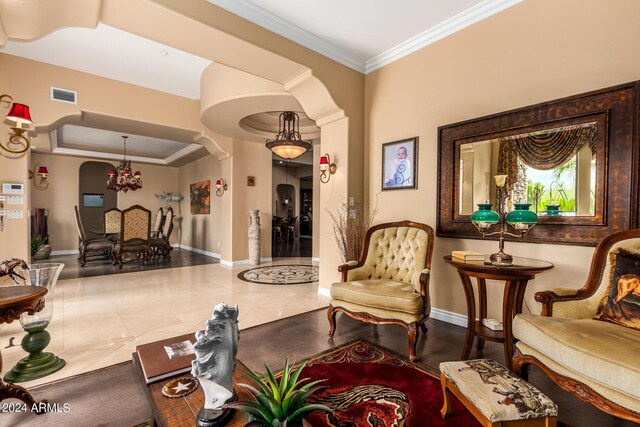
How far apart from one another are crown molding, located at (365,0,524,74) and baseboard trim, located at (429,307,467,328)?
3.23 meters

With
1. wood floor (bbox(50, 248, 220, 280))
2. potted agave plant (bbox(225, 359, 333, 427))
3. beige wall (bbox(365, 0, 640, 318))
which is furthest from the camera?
wood floor (bbox(50, 248, 220, 280))

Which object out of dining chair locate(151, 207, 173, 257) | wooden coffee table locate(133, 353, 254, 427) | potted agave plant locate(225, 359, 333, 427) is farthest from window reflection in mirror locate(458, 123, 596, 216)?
dining chair locate(151, 207, 173, 257)

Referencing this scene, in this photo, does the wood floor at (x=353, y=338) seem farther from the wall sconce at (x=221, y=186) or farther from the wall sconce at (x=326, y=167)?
the wall sconce at (x=221, y=186)

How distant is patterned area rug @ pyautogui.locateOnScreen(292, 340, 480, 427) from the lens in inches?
66.3

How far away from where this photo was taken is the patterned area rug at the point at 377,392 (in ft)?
5.53

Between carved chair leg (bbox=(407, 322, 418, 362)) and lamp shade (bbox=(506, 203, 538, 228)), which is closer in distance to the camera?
lamp shade (bbox=(506, 203, 538, 228))

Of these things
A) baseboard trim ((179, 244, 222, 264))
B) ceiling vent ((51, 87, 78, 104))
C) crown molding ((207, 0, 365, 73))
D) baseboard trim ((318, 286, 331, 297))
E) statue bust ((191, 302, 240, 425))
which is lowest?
baseboard trim ((179, 244, 222, 264))

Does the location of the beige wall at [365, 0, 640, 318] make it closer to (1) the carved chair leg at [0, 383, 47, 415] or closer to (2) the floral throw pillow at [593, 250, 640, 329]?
(2) the floral throw pillow at [593, 250, 640, 329]

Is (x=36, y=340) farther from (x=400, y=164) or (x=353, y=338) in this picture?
(x=400, y=164)

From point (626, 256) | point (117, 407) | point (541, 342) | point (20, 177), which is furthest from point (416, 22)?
point (20, 177)

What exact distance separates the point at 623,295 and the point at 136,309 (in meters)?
4.70

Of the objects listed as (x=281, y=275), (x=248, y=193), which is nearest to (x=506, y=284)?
(x=281, y=275)

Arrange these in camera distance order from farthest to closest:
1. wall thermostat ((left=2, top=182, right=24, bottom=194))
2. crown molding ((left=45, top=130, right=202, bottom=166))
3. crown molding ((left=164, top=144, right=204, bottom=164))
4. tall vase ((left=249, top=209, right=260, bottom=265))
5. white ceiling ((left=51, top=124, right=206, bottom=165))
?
1. crown molding ((left=164, top=144, right=204, bottom=164))
2. crown molding ((left=45, top=130, right=202, bottom=166))
3. white ceiling ((left=51, top=124, right=206, bottom=165))
4. tall vase ((left=249, top=209, right=260, bottom=265))
5. wall thermostat ((left=2, top=182, right=24, bottom=194))

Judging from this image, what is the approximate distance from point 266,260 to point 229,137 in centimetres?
319
